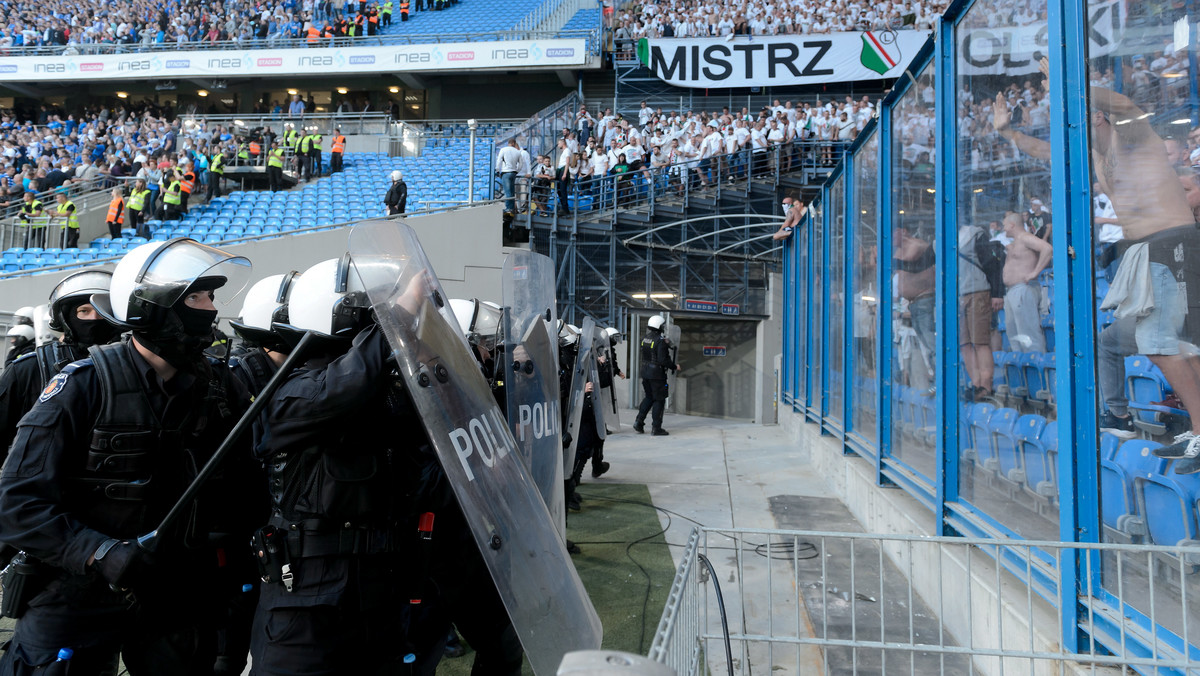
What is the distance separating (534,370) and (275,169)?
1759 centimetres

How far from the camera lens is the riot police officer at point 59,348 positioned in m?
3.33

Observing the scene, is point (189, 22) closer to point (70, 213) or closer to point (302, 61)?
point (302, 61)

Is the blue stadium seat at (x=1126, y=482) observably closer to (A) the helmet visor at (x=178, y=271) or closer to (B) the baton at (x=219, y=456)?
(B) the baton at (x=219, y=456)

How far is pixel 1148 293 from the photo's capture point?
2355mm

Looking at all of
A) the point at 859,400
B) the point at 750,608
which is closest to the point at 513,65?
the point at 859,400

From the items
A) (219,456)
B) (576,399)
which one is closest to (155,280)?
(219,456)

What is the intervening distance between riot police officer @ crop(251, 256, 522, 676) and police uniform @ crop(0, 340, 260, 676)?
0.82ft

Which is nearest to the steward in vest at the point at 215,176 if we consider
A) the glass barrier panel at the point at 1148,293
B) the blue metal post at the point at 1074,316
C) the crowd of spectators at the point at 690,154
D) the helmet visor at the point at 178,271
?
the crowd of spectators at the point at 690,154

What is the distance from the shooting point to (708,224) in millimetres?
17594

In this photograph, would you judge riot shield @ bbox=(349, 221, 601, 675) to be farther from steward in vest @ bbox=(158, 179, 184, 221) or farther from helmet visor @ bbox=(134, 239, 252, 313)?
steward in vest @ bbox=(158, 179, 184, 221)

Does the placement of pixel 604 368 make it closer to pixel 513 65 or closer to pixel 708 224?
pixel 708 224

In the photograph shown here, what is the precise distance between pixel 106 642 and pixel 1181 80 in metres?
3.61

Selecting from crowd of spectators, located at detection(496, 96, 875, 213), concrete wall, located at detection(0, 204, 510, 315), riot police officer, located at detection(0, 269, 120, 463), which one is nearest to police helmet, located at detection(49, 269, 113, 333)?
riot police officer, located at detection(0, 269, 120, 463)

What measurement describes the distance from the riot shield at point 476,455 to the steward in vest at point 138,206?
16.3 meters
